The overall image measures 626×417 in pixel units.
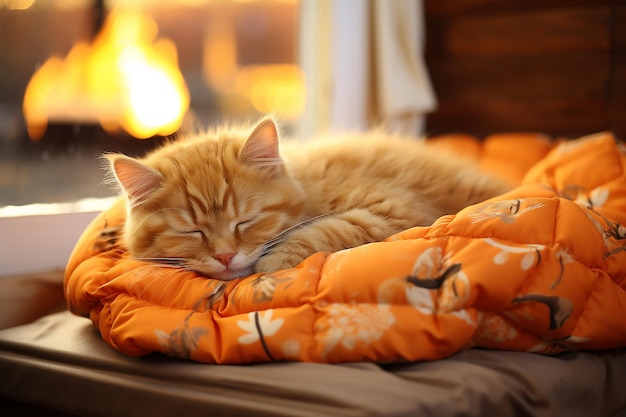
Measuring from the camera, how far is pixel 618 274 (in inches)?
56.8

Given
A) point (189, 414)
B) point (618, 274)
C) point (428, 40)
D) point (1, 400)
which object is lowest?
point (1, 400)

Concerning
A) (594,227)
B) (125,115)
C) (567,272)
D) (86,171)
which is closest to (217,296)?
(567,272)

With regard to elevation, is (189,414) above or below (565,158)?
below

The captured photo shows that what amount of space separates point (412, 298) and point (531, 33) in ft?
7.06

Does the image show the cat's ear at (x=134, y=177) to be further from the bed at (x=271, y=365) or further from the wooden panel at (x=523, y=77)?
the wooden panel at (x=523, y=77)

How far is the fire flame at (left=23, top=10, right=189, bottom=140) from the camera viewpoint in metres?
2.43

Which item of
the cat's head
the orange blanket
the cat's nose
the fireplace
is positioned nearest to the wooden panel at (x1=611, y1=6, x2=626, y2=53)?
the fireplace

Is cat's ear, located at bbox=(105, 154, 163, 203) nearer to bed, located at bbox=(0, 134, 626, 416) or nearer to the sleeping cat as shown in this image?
the sleeping cat

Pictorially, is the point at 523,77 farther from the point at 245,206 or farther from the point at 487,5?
the point at 245,206

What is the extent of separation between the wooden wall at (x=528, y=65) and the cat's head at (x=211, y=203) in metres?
1.78

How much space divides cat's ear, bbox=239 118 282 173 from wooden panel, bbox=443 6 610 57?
6.03 feet

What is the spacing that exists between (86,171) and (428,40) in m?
1.83

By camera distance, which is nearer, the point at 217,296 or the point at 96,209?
the point at 217,296

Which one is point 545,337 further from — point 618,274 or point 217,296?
point 217,296
